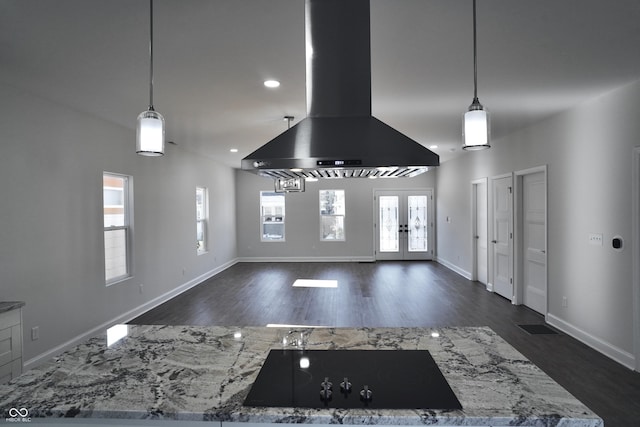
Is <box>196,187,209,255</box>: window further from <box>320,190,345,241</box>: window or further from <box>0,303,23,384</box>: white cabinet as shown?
<box>0,303,23,384</box>: white cabinet

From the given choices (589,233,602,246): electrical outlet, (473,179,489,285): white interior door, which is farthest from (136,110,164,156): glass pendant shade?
(473,179,489,285): white interior door

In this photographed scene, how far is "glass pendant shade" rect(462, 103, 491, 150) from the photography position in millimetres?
1720

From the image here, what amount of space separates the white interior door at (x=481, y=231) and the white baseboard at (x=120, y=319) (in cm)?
552

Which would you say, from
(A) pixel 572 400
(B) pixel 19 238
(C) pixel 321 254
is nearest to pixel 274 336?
(A) pixel 572 400

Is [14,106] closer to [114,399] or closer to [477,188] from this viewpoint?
[114,399]

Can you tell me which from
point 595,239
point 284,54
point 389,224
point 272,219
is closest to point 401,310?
point 595,239

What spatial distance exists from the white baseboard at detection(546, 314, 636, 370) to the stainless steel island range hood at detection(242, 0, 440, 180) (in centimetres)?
313

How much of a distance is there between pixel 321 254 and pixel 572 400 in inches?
345

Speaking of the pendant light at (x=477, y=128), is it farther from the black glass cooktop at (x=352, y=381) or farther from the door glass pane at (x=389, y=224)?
the door glass pane at (x=389, y=224)

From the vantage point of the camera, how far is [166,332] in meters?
2.00

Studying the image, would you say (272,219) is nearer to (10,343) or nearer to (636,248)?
(10,343)

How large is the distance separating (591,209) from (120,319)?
5.71 metres

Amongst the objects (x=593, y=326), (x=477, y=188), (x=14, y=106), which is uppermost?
(x=14, y=106)

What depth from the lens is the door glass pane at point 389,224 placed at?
9.94 meters
